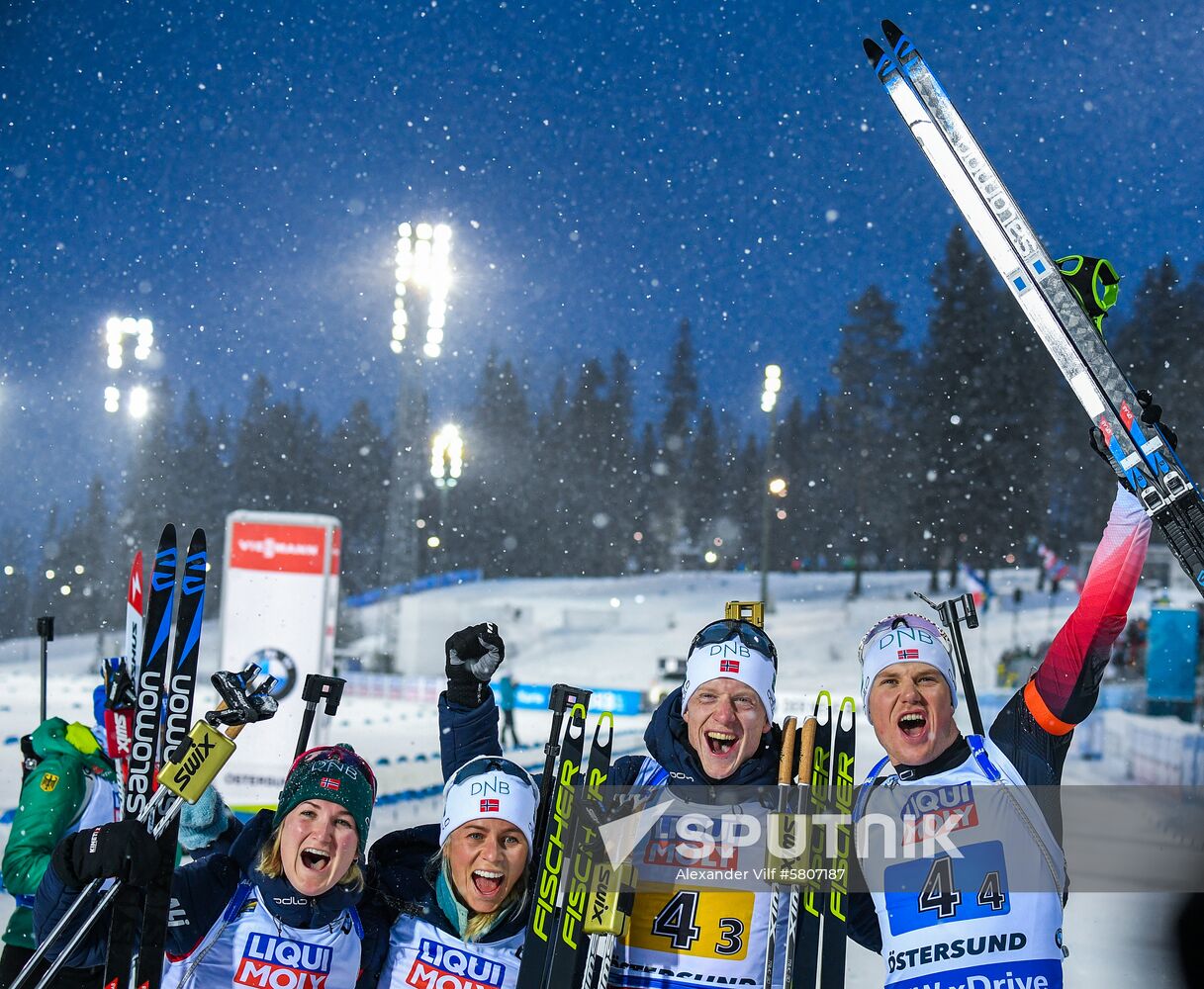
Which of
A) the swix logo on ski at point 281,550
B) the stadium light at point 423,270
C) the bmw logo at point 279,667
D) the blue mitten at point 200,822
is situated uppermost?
the stadium light at point 423,270

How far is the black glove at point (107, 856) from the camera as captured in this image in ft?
8.44

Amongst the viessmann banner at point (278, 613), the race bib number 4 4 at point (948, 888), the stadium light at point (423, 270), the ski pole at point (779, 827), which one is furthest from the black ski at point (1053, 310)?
the stadium light at point (423, 270)

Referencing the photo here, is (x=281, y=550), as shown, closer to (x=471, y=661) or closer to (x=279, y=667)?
(x=279, y=667)

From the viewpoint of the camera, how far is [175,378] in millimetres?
48062

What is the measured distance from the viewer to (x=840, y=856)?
2.75m

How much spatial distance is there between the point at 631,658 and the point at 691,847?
27737mm

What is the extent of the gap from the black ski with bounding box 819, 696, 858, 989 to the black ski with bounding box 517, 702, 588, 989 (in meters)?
0.68

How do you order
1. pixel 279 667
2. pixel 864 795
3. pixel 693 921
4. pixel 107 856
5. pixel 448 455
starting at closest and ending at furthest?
pixel 107 856
pixel 693 921
pixel 864 795
pixel 279 667
pixel 448 455

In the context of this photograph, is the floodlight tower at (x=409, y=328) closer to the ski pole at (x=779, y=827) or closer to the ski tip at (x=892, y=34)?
the ski tip at (x=892, y=34)

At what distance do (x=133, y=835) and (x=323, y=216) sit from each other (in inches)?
2671

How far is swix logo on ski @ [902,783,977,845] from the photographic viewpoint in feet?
8.94

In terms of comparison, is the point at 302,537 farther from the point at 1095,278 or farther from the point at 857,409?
the point at 857,409

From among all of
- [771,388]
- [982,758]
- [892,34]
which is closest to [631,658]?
[771,388]

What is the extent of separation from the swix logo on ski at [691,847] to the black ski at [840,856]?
0.27 m
